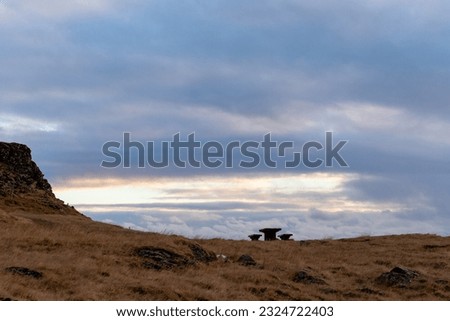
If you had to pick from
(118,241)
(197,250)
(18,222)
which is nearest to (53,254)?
(118,241)

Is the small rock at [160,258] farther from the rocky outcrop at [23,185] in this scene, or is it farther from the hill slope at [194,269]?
the rocky outcrop at [23,185]

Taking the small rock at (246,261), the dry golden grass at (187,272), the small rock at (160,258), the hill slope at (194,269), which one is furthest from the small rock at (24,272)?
the small rock at (246,261)

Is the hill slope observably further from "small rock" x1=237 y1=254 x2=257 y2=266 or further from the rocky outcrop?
the rocky outcrop

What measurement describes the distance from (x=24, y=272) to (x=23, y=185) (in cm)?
3426

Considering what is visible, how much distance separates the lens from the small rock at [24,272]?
18406 millimetres

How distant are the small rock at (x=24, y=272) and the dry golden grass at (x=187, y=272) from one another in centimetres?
22

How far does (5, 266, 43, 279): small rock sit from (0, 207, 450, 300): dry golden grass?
221 mm

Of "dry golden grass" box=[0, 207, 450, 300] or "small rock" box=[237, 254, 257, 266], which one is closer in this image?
"dry golden grass" box=[0, 207, 450, 300]

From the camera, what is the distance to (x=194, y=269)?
77.2 ft

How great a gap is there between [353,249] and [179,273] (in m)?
15.5

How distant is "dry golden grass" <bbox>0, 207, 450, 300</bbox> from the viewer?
719 inches

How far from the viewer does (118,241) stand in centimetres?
2578

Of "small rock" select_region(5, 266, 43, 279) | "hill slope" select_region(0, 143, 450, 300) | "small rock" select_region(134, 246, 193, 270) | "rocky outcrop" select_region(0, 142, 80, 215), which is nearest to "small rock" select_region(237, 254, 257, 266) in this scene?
"hill slope" select_region(0, 143, 450, 300)

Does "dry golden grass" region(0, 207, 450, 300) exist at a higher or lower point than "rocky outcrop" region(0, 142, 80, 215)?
lower
